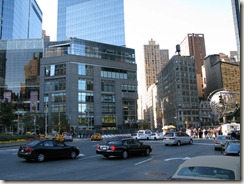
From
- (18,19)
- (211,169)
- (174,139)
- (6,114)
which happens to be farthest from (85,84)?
(211,169)

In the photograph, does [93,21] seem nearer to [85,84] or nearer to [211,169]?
[85,84]

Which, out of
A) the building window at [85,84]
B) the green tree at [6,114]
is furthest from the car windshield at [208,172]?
the building window at [85,84]

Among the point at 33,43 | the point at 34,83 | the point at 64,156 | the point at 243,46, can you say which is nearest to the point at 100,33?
the point at 33,43

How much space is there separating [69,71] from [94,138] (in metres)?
51.5

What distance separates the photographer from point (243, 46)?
7.91m

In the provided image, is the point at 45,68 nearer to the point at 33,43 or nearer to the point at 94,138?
the point at 33,43

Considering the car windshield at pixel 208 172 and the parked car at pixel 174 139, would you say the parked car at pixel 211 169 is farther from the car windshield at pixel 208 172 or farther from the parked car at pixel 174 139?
the parked car at pixel 174 139

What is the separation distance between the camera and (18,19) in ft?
474

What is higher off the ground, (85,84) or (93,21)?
(93,21)

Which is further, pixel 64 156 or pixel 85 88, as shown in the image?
pixel 85 88

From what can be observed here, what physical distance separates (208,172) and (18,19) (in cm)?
15648

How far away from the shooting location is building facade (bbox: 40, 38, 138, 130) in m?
95.6

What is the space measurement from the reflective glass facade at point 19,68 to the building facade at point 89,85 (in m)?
10.4

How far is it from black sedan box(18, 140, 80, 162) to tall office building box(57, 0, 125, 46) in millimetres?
119358
